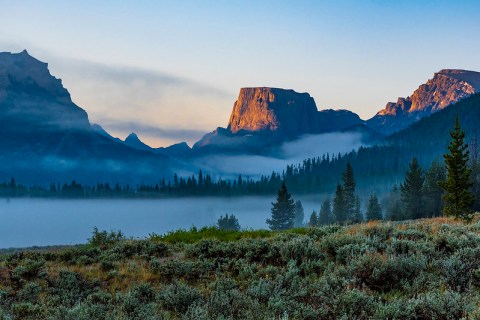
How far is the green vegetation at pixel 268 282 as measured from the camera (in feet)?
27.5

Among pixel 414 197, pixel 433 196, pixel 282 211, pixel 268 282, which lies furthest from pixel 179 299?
pixel 282 211

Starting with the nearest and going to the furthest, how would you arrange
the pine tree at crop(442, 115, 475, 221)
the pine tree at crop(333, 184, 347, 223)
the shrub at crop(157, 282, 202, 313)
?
the shrub at crop(157, 282, 202, 313) < the pine tree at crop(442, 115, 475, 221) < the pine tree at crop(333, 184, 347, 223)

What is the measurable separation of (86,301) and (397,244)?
9329 mm

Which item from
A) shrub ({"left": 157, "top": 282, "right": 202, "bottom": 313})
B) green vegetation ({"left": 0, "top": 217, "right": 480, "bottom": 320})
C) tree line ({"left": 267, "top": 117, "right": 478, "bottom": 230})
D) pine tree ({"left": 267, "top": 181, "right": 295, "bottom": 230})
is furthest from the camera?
pine tree ({"left": 267, "top": 181, "right": 295, "bottom": 230})

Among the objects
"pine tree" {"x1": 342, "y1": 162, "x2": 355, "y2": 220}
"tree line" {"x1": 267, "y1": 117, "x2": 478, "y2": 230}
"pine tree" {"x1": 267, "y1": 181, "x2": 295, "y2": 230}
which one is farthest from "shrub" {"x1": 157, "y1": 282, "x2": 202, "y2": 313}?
"pine tree" {"x1": 342, "y1": 162, "x2": 355, "y2": 220}

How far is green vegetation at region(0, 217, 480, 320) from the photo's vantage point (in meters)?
8.38

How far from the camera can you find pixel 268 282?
1042cm

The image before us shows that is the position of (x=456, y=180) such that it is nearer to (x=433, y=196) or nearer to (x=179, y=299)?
(x=179, y=299)

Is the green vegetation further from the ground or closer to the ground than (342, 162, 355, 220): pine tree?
further from the ground

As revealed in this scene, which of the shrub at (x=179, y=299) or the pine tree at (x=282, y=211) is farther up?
the shrub at (x=179, y=299)

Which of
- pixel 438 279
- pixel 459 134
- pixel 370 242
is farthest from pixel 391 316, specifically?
pixel 459 134

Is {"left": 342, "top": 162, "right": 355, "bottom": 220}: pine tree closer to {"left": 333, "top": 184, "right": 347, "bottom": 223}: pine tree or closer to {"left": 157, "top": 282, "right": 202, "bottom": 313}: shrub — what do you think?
{"left": 333, "top": 184, "right": 347, "bottom": 223}: pine tree

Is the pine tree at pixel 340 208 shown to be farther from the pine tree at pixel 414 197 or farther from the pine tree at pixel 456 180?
the pine tree at pixel 456 180

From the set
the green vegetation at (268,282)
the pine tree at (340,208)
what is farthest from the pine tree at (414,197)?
the green vegetation at (268,282)
